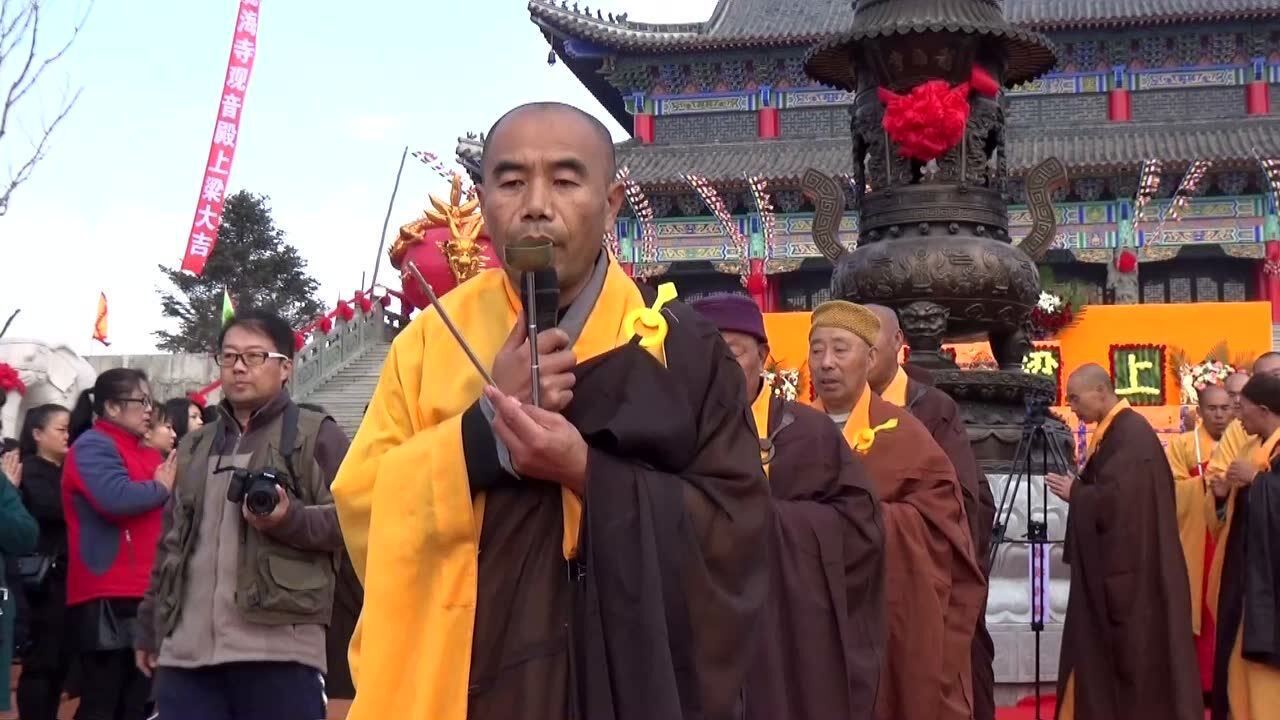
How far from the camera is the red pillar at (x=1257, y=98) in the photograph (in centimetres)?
2377

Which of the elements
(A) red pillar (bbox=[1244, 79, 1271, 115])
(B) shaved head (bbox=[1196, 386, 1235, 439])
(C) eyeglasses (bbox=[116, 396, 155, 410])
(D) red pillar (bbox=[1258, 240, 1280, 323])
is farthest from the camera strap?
(A) red pillar (bbox=[1244, 79, 1271, 115])

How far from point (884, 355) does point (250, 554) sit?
219cm

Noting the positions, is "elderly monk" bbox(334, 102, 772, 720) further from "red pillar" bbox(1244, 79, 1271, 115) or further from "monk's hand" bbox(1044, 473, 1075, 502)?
"red pillar" bbox(1244, 79, 1271, 115)

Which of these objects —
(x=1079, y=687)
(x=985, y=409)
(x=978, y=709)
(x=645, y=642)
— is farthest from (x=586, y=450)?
(x=985, y=409)

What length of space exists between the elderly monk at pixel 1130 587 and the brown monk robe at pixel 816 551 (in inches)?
74.4

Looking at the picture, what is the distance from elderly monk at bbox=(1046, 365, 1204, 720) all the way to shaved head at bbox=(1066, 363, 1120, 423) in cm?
8

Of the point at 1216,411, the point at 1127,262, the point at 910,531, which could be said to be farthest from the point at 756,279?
the point at 910,531

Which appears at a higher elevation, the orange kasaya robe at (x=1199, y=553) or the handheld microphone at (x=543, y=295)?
the handheld microphone at (x=543, y=295)

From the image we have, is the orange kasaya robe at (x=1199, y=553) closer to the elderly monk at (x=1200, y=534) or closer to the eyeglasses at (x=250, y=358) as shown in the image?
the elderly monk at (x=1200, y=534)

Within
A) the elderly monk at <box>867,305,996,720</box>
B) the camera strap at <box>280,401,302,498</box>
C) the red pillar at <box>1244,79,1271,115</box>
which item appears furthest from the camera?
the red pillar at <box>1244,79,1271,115</box>

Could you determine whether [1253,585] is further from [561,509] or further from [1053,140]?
[1053,140]

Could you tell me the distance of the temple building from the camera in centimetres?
2283

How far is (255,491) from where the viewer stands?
3.25 m

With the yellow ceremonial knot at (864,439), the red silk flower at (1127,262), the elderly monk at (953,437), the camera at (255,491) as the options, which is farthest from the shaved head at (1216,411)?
the red silk flower at (1127,262)
